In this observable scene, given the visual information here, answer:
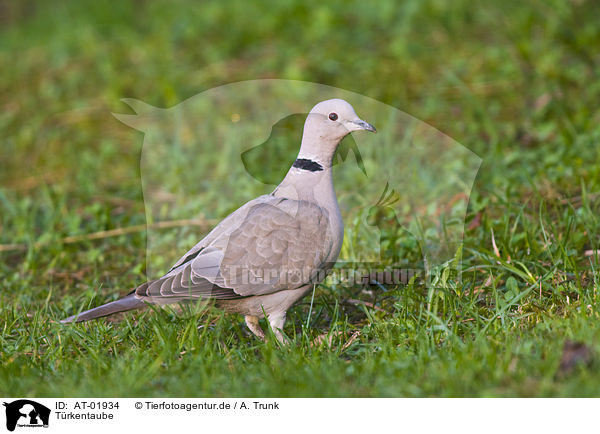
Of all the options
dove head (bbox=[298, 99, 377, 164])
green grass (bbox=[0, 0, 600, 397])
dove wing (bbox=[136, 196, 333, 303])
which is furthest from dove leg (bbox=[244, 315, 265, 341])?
dove head (bbox=[298, 99, 377, 164])

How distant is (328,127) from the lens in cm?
342

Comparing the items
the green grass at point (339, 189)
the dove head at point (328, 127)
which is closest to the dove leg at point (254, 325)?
the green grass at point (339, 189)

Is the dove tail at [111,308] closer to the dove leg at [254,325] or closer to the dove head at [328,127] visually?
the dove leg at [254,325]

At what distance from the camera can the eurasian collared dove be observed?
3.36m

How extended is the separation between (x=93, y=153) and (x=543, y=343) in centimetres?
474

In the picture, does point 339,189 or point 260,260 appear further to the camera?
point 339,189

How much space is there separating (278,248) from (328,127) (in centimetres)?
63

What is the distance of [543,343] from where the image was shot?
2.98m

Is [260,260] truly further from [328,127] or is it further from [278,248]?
[328,127]
